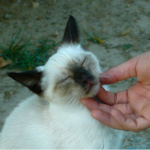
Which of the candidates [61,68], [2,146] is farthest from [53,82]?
[2,146]

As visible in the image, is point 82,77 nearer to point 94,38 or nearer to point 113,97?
point 113,97

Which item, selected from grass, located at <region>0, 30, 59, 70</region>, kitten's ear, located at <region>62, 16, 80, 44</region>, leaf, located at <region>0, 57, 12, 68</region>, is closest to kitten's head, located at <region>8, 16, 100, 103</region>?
kitten's ear, located at <region>62, 16, 80, 44</region>

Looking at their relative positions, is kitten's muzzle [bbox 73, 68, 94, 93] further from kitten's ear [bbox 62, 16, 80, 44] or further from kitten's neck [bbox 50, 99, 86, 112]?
kitten's ear [bbox 62, 16, 80, 44]

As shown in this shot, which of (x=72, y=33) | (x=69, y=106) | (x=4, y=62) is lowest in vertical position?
(x=4, y=62)

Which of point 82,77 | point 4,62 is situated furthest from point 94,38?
point 82,77

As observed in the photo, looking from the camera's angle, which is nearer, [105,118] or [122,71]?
[105,118]

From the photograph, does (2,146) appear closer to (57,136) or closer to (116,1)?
(57,136)

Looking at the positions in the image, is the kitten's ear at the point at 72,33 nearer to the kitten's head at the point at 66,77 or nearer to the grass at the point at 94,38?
the kitten's head at the point at 66,77
